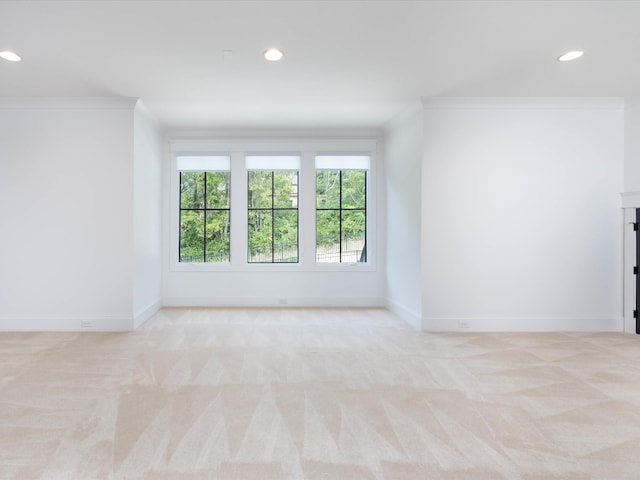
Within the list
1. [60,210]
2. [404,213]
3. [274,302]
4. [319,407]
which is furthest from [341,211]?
[319,407]

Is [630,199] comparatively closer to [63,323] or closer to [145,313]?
[145,313]

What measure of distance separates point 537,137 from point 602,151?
3.03 ft

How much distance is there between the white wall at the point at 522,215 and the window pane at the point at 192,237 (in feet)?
13.1

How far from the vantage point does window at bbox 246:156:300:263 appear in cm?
Answer: 686

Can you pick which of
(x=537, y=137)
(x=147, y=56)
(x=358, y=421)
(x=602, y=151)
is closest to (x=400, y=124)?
(x=537, y=137)

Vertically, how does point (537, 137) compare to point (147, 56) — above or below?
below

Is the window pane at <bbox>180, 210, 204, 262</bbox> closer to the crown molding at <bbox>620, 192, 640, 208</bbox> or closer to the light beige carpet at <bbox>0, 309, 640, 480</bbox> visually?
the light beige carpet at <bbox>0, 309, 640, 480</bbox>

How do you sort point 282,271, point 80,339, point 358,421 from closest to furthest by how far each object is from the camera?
point 358,421 < point 80,339 < point 282,271

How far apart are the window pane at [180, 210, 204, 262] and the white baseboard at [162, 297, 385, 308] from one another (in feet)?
2.49

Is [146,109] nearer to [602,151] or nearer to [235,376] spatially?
[235,376]

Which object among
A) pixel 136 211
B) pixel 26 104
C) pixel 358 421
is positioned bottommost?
pixel 358 421

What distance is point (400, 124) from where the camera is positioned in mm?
5863

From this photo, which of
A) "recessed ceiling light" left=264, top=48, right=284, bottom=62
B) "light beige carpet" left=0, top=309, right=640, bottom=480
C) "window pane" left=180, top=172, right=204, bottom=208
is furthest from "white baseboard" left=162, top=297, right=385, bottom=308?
"recessed ceiling light" left=264, top=48, right=284, bottom=62

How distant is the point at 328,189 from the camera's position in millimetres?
6902
